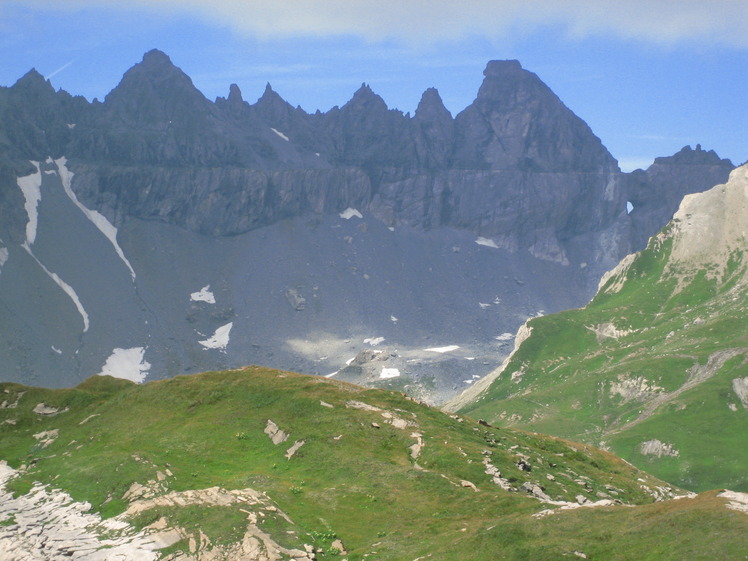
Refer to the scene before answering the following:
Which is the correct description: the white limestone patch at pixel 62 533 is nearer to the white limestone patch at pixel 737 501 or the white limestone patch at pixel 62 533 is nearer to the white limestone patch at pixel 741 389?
the white limestone patch at pixel 737 501

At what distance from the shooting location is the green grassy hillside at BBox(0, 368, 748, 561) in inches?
1625

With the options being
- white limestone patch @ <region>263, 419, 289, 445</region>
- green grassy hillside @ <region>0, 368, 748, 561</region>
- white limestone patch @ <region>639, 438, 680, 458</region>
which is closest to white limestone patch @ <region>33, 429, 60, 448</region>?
green grassy hillside @ <region>0, 368, 748, 561</region>

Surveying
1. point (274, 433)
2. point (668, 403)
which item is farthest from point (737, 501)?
point (668, 403)

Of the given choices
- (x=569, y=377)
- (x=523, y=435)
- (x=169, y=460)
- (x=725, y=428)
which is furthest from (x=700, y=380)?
(x=169, y=460)

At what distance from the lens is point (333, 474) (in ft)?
185

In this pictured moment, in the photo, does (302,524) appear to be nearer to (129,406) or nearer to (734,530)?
(734,530)

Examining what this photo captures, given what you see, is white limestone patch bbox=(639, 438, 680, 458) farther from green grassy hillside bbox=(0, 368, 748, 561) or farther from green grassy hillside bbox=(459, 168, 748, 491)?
green grassy hillside bbox=(0, 368, 748, 561)

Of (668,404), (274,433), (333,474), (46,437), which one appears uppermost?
(274,433)

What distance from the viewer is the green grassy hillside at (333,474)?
1625 inches

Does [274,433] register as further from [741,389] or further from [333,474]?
[741,389]

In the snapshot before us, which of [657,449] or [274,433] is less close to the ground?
[274,433]

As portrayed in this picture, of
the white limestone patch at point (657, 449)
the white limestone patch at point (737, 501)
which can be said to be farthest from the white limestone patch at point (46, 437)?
the white limestone patch at point (657, 449)

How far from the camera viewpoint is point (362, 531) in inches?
1861

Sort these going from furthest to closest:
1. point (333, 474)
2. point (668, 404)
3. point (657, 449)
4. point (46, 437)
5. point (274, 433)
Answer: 1. point (668, 404)
2. point (657, 449)
3. point (46, 437)
4. point (274, 433)
5. point (333, 474)
